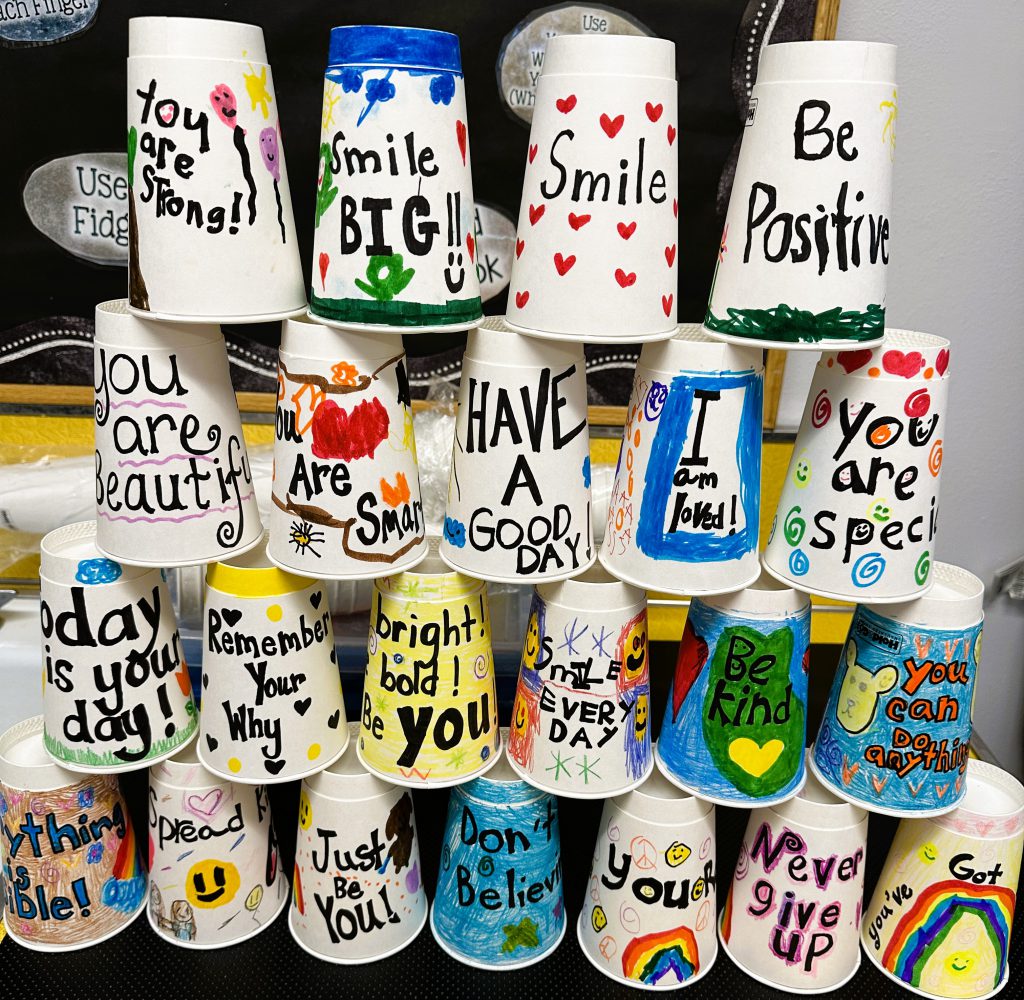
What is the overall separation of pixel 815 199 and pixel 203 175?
58 cm

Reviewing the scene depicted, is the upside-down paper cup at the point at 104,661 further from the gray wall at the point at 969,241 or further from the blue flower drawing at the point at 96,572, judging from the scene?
the gray wall at the point at 969,241

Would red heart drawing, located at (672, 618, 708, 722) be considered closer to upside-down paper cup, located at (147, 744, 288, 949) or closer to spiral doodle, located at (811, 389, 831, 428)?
spiral doodle, located at (811, 389, 831, 428)

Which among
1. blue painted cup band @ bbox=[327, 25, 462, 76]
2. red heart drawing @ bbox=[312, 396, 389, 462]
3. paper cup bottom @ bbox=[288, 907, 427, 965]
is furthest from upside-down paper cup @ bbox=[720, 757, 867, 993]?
blue painted cup band @ bbox=[327, 25, 462, 76]

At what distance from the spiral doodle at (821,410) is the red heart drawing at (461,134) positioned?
439 mm

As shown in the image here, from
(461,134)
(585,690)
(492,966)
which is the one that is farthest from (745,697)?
(461,134)

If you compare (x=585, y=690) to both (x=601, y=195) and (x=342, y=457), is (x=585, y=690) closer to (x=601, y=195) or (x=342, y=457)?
(x=342, y=457)

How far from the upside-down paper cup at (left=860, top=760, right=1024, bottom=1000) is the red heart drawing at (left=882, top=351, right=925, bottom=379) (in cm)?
51

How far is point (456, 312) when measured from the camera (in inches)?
35.6

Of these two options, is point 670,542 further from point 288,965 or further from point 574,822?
point 288,965

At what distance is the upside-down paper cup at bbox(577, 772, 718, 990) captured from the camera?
3.41 feet

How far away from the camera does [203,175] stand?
2.81 ft

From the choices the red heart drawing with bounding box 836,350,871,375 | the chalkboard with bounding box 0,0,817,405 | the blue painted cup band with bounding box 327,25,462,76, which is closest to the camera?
the blue painted cup band with bounding box 327,25,462,76

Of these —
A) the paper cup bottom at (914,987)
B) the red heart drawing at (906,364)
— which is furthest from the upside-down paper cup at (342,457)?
the paper cup bottom at (914,987)

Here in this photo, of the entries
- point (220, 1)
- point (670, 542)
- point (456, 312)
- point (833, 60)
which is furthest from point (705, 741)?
point (220, 1)
